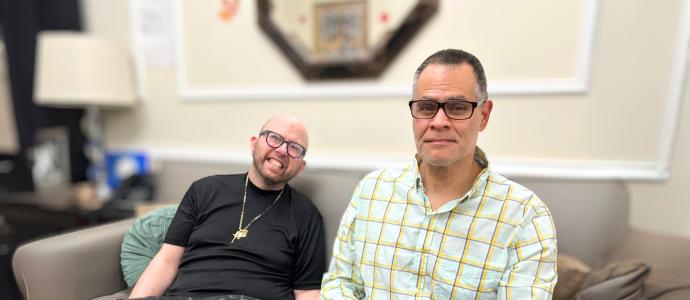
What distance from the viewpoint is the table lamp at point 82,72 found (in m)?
2.08

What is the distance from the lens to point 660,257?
1.40 m

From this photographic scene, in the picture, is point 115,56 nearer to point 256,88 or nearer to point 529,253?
point 256,88

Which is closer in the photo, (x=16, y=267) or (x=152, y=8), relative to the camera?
(x=16, y=267)

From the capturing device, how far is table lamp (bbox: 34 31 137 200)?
6.82 ft

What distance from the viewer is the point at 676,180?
5.38ft

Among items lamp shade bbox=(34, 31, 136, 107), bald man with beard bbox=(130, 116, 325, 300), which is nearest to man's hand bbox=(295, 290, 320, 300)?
bald man with beard bbox=(130, 116, 325, 300)

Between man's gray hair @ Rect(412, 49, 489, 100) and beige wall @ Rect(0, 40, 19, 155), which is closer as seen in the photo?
man's gray hair @ Rect(412, 49, 489, 100)

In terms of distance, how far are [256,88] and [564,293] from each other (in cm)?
169

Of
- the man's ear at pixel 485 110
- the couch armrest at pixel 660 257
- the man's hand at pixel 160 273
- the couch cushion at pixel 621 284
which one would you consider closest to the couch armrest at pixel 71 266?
the man's hand at pixel 160 273

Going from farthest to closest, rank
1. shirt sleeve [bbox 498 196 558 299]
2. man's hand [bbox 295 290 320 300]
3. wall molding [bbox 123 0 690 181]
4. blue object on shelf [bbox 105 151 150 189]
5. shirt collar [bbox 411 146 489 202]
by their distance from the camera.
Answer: blue object on shelf [bbox 105 151 150 189] → wall molding [bbox 123 0 690 181] → man's hand [bbox 295 290 320 300] → shirt collar [bbox 411 146 489 202] → shirt sleeve [bbox 498 196 558 299]

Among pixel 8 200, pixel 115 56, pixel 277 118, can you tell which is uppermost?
pixel 115 56

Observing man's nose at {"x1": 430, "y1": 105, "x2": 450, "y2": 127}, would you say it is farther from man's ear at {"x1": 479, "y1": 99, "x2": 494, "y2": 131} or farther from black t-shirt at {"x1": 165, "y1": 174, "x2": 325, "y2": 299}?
black t-shirt at {"x1": 165, "y1": 174, "x2": 325, "y2": 299}

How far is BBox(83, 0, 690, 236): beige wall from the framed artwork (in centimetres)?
15

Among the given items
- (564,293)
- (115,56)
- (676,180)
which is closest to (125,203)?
(115,56)
